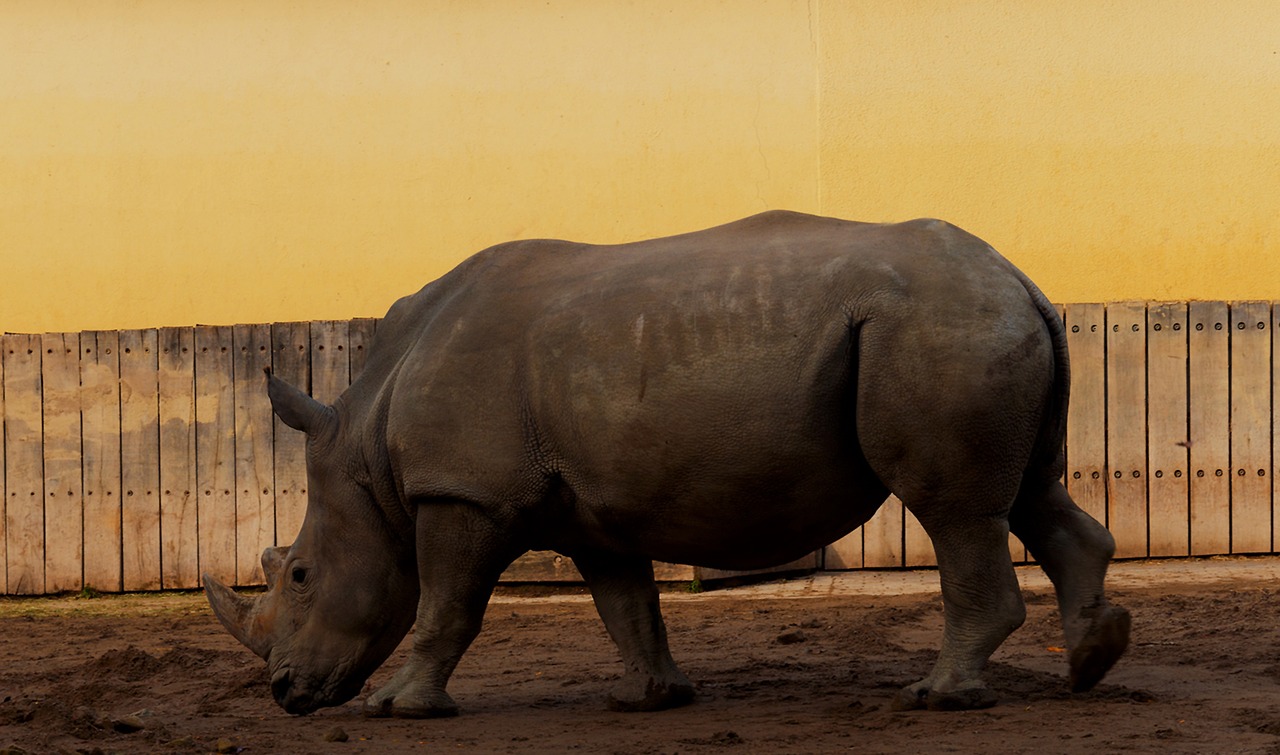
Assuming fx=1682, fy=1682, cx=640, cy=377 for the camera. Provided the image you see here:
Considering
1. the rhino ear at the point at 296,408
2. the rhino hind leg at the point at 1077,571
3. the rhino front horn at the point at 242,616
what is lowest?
the rhino front horn at the point at 242,616

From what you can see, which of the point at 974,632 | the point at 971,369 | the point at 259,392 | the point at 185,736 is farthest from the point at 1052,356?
the point at 259,392

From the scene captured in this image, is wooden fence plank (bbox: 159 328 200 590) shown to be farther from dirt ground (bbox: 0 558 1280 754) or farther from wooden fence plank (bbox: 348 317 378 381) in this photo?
wooden fence plank (bbox: 348 317 378 381)

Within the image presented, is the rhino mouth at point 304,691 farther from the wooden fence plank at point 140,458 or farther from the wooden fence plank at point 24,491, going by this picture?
the wooden fence plank at point 24,491

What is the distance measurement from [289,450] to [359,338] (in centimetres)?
89

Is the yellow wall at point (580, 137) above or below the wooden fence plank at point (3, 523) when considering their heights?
above

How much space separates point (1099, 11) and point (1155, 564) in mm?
3510

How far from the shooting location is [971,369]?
5.39 metres

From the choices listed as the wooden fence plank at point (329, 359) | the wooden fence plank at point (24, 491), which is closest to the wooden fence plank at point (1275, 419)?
the wooden fence plank at point (329, 359)

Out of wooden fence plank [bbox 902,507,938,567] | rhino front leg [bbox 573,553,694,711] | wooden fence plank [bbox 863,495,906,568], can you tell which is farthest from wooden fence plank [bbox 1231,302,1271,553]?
rhino front leg [bbox 573,553,694,711]

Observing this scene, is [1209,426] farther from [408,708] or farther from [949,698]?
[408,708]

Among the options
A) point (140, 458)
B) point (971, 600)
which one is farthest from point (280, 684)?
point (140, 458)

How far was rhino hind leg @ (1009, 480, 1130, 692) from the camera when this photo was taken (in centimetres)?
576

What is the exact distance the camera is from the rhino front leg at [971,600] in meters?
5.56

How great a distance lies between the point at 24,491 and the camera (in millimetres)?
10906
